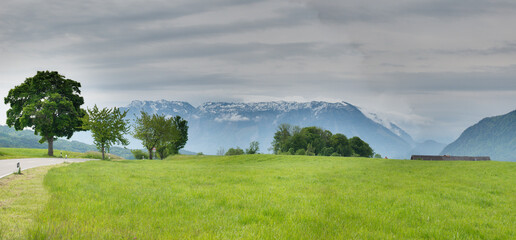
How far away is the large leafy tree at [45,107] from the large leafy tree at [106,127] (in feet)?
16.5

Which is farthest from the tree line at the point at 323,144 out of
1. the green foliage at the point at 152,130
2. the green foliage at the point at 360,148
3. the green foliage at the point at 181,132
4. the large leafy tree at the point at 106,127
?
the large leafy tree at the point at 106,127

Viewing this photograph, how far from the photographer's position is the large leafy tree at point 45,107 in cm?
6444

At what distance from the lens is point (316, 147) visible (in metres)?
134

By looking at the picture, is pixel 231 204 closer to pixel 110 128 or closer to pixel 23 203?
pixel 23 203

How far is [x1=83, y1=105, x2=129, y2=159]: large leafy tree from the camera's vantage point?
2441 inches

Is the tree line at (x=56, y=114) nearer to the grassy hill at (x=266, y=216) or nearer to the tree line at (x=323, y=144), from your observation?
the grassy hill at (x=266, y=216)

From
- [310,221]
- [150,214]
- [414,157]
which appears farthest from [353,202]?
[414,157]

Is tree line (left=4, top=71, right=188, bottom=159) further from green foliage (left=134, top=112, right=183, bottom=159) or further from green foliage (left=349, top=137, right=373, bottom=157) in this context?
green foliage (left=349, top=137, right=373, bottom=157)

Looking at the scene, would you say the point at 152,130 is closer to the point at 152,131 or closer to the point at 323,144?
the point at 152,131

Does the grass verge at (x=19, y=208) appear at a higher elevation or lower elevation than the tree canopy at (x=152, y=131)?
lower

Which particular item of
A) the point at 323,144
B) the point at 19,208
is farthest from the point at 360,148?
the point at 19,208

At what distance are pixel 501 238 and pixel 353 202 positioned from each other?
16.6 feet

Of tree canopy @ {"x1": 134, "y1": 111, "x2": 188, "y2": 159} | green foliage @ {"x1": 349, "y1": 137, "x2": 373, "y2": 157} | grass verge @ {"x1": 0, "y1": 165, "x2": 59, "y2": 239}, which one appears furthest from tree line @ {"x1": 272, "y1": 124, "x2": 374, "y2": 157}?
grass verge @ {"x1": 0, "y1": 165, "x2": 59, "y2": 239}

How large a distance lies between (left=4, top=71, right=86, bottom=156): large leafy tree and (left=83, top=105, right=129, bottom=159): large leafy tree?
5.04m
